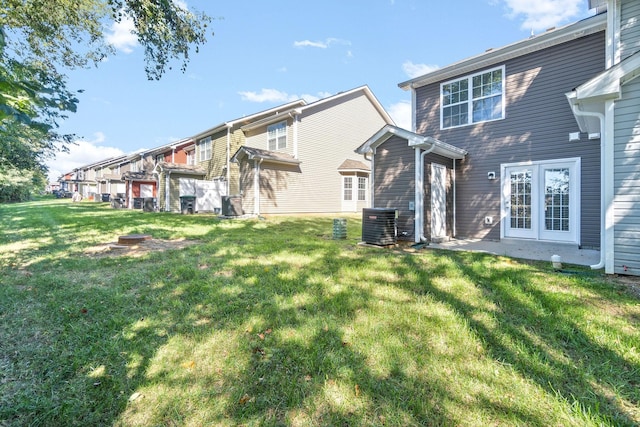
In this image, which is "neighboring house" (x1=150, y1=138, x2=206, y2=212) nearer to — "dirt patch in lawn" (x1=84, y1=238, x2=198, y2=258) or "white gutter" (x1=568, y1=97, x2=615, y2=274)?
"dirt patch in lawn" (x1=84, y1=238, x2=198, y2=258)

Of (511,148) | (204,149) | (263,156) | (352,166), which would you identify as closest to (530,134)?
(511,148)

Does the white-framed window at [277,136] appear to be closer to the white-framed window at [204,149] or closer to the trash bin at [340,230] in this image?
the white-framed window at [204,149]

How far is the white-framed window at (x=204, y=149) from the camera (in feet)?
70.3

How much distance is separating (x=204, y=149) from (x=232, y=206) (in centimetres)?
967

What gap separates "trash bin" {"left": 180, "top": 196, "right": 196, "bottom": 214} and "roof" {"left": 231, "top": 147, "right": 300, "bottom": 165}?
444 cm

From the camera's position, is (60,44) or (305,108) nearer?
(60,44)

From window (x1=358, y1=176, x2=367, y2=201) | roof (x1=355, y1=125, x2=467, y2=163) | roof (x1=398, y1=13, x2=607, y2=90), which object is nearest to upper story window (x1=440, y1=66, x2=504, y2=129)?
roof (x1=398, y1=13, x2=607, y2=90)

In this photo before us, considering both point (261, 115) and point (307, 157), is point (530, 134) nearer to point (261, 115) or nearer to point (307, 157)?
point (307, 157)

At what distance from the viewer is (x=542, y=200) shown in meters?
7.87

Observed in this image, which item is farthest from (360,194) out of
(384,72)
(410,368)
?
(410,368)

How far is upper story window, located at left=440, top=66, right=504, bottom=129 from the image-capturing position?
8.66 m

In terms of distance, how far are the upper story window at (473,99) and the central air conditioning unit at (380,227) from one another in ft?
14.6

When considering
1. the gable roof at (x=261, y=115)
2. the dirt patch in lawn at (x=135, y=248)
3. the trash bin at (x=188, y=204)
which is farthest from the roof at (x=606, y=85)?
the trash bin at (x=188, y=204)

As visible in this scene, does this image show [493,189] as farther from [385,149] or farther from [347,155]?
[347,155]
